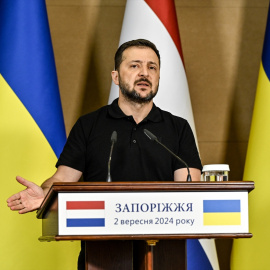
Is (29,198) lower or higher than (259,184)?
lower

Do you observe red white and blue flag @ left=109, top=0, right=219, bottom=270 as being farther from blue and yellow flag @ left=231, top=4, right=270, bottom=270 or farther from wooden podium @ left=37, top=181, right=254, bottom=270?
wooden podium @ left=37, top=181, right=254, bottom=270

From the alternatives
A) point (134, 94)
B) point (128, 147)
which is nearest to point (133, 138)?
point (128, 147)

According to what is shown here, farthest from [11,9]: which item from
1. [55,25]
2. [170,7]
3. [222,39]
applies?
[222,39]

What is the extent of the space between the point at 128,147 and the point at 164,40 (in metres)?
1.15

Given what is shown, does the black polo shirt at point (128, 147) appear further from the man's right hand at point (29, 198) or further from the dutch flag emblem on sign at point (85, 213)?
the dutch flag emblem on sign at point (85, 213)

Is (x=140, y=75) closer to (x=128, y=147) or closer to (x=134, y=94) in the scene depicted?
(x=134, y=94)

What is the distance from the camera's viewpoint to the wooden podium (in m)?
1.50

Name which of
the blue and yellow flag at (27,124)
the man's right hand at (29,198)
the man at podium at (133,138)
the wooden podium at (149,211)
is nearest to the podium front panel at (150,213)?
the wooden podium at (149,211)

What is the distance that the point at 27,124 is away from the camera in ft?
9.87

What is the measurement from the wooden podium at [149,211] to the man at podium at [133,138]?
2.17 feet

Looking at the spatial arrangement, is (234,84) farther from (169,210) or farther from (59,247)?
(169,210)

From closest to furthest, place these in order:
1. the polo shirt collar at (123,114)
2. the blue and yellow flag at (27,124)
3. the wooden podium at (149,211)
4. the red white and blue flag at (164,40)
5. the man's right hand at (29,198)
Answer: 1. the wooden podium at (149,211)
2. the man's right hand at (29,198)
3. the polo shirt collar at (123,114)
4. the blue and yellow flag at (27,124)
5. the red white and blue flag at (164,40)

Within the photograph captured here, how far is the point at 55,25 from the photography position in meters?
3.72

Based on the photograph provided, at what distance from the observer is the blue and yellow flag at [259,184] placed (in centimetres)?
292
